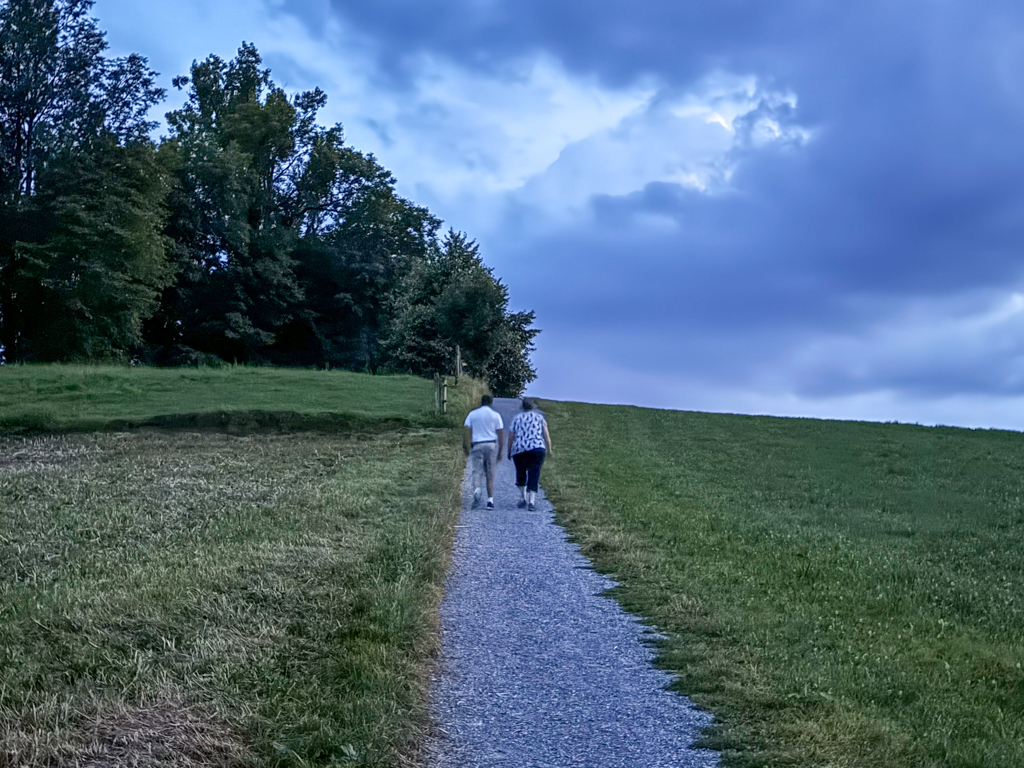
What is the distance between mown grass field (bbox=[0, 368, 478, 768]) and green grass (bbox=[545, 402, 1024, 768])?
2.09 m

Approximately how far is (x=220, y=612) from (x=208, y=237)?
51.0 meters

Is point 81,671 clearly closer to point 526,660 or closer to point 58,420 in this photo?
point 526,660

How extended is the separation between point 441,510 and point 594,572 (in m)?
3.88

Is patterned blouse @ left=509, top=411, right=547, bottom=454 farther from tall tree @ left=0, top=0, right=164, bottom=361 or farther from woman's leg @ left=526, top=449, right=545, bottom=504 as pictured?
tall tree @ left=0, top=0, right=164, bottom=361

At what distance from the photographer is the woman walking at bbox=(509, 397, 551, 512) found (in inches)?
608

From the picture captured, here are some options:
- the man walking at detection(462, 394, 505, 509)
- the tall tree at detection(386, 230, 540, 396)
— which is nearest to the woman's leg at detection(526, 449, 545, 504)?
the man walking at detection(462, 394, 505, 509)

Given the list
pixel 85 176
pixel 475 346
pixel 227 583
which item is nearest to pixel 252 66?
pixel 85 176

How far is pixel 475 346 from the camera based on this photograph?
43.0 metres

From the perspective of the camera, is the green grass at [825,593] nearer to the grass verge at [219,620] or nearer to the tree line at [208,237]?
the grass verge at [219,620]

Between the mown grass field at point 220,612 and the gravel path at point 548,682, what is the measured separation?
0.29 m

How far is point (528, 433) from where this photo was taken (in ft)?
51.1

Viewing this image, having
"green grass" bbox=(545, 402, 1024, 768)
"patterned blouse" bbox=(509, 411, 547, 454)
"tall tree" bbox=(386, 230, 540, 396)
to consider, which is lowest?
"green grass" bbox=(545, 402, 1024, 768)

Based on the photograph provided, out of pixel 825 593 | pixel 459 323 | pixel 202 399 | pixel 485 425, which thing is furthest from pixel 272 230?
pixel 825 593

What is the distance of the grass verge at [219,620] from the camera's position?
5.41 meters
